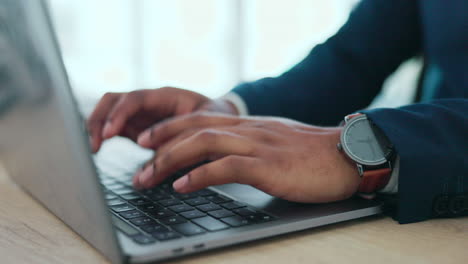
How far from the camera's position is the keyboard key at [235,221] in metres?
0.46

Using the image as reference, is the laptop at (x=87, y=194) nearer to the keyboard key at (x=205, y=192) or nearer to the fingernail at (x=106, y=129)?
the keyboard key at (x=205, y=192)

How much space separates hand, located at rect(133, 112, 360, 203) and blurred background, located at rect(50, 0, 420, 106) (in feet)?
8.23

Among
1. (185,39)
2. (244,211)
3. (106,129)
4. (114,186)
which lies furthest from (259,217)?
(185,39)

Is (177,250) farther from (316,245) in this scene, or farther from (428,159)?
(428,159)

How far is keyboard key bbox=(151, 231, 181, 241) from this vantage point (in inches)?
16.2

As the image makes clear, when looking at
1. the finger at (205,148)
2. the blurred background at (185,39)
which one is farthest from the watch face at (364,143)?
the blurred background at (185,39)

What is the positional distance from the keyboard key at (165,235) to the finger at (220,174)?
0.34ft

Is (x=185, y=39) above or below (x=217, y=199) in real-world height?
below

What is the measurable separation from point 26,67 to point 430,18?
77cm

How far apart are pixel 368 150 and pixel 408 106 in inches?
3.3

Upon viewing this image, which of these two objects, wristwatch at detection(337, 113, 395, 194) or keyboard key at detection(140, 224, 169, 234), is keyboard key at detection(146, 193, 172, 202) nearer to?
keyboard key at detection(140, 224, 169, 234)

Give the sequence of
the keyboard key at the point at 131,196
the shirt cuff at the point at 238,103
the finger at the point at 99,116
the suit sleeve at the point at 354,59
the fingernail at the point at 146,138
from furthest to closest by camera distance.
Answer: the suit sleeve at the point at 354,59 → the shirt cuff at the point at 238,103 → the finger at the point at 99,116 → the fingernail at the point at 146,138 → the keyboard key at the point at 131,196

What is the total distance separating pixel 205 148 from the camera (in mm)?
580

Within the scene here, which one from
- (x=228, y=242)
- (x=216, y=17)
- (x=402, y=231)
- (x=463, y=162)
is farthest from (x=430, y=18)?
(x=216, y=17)
